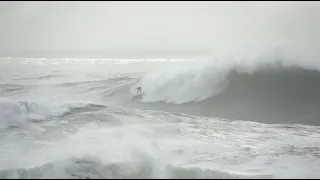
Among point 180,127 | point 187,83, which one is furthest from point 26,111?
point 187,83

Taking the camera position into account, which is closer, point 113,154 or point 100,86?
point 113,154

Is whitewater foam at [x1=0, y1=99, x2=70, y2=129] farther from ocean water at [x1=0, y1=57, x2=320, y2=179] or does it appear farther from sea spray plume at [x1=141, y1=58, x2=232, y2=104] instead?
sea spray plume at [x1=141, y1=58, x2=232, y2=104]

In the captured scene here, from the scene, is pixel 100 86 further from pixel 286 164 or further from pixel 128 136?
pixel 286 164

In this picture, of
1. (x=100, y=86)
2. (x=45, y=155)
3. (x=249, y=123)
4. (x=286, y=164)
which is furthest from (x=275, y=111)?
(x=100, y=86)

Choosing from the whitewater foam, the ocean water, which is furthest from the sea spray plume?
the whitewater foam

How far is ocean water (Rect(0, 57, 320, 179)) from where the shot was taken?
5707mm

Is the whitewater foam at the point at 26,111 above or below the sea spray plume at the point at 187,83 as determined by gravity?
below

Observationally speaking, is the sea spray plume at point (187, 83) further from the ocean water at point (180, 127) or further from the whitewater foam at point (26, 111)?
the whitewater foam at point (26, 111)

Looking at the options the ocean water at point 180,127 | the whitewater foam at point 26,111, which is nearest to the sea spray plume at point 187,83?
the ocean water at point 180,127

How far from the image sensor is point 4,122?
9.29m

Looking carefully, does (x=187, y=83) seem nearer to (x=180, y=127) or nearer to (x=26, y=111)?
(x=180, y=127)

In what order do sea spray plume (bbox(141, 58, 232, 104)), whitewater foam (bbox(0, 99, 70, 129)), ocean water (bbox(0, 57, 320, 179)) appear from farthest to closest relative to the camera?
1. sea spray plume (bbox(141, 58, 232, 104))
2. whitewater foam (bbox(0, 99, 70, 129))
3. ocean water (bbox(0, 57, 320, 179))

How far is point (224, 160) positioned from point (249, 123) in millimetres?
4628

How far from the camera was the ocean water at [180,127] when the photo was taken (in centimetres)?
571
